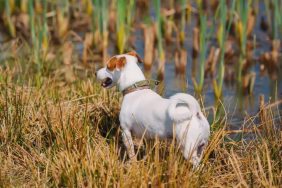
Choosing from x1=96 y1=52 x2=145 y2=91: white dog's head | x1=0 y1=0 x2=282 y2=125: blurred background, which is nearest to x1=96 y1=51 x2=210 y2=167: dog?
x1=96 y1=52 x2=145 y2=91: white dog's head

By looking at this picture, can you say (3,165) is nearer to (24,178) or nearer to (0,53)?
(24,178)

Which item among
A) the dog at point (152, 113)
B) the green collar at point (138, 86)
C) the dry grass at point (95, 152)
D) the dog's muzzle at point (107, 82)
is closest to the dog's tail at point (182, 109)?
the dog at point (152, 113)

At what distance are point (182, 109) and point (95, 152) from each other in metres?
0.60

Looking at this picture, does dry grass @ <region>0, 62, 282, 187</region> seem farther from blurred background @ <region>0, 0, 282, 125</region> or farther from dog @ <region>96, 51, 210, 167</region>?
blurred background @ <region>0, 0, 282, 125</region>

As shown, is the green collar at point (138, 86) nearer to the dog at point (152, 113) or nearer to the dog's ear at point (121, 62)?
the dog at point (152, 113)

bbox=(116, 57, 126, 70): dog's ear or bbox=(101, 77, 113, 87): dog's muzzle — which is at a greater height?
bbox=(116, 57, 126, 70): dog's ear

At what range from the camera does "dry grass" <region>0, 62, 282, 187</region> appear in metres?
3.74

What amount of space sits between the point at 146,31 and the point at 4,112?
343 centimetres

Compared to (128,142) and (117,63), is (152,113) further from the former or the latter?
(117,63)

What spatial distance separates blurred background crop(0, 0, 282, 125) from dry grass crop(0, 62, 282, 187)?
0.88 meters

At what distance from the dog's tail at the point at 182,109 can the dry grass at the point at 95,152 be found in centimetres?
18

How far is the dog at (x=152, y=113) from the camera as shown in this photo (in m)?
3.83

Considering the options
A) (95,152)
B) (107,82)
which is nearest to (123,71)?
(107,82)

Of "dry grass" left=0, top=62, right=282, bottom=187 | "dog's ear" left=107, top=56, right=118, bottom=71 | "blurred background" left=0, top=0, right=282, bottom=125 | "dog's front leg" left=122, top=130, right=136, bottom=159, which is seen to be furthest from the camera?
"blurred background" left=0, top=0, right=282, bottom=125
